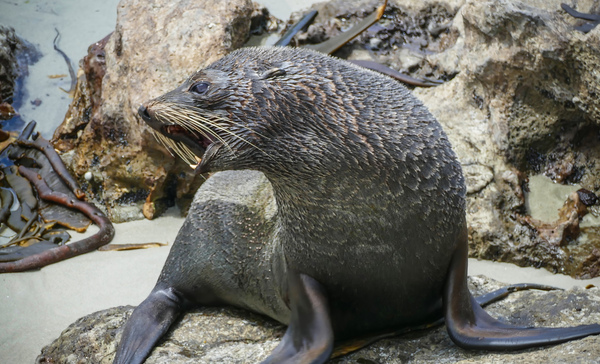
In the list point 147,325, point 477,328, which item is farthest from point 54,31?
point 477,328

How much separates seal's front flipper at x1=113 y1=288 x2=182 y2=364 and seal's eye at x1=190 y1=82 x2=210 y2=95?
5.37 ft

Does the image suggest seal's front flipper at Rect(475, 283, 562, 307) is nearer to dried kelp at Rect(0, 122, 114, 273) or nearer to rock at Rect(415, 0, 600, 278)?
rock at Rect(415, 0, 600, 278)

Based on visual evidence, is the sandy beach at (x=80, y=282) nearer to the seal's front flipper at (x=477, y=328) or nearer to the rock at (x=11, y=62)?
the rock at (x=11, y=62)

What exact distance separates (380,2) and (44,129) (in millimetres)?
4468

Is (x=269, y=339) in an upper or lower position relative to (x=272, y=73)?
lower

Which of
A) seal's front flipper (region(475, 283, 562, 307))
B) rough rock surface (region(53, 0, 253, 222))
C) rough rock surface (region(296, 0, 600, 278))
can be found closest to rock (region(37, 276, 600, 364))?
seal's front flipper (region(475, 283, 562, 307))

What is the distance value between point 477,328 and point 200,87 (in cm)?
191

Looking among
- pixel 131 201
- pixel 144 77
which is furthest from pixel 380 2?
pixel 131 201

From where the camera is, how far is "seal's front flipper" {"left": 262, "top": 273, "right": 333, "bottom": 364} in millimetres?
3414

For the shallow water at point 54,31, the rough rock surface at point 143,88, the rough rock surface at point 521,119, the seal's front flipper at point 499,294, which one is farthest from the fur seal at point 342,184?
the shallow water at point 54,31

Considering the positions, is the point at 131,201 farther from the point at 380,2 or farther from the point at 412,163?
the point at 412,163

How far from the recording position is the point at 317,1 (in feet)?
30.4

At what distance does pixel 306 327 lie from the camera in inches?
140

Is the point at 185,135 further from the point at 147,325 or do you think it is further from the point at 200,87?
the point at 147,325
